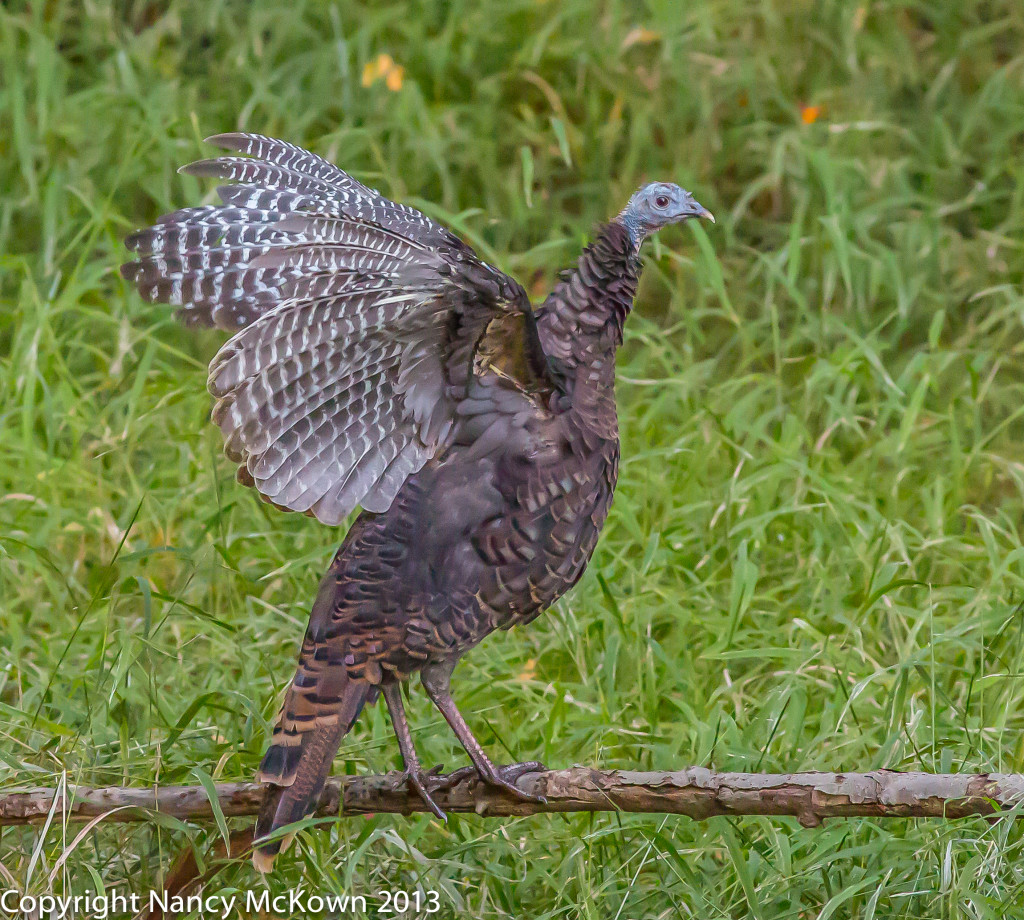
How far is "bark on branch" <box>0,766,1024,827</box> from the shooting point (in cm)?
256

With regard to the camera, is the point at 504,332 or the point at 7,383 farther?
the point at 7,383

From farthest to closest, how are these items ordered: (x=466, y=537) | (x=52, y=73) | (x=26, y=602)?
(x=52, y=73) < (x=26, y=602) < (x=466, y=537)

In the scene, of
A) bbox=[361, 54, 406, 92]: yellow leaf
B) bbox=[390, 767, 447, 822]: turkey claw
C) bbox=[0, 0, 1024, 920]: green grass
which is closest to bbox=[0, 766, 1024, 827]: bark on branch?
bbox=[390, 767, 447, 822]: turkey claw

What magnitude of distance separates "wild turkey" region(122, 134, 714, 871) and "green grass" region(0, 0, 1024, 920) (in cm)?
35

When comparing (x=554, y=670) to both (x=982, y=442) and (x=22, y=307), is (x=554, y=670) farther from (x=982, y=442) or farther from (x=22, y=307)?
(x=22, y=307)

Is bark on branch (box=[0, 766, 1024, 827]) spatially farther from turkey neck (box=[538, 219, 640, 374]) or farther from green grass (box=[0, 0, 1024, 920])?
turkey neck (box=[538, 219, 640, 374])

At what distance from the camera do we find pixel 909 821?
3.16 metres

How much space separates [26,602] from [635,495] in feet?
6.19

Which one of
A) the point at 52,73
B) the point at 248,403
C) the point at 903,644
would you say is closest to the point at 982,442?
the point at 903,644

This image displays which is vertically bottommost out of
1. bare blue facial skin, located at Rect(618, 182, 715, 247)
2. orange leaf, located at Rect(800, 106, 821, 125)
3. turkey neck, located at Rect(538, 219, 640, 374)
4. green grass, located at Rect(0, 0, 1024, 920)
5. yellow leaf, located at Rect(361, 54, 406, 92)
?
green grass, located at Rect(0, 0, 1024, 920)

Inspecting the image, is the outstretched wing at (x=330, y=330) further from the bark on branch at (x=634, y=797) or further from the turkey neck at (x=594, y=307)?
the bark on branch at (x=634, y=797)

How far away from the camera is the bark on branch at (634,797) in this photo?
256cm

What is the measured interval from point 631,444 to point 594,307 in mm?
1606

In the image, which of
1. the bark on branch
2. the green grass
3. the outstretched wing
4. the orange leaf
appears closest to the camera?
the bark on branch
